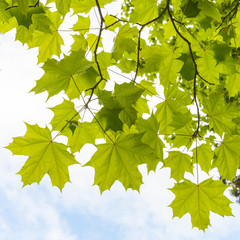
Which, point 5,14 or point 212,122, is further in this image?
point 212,122

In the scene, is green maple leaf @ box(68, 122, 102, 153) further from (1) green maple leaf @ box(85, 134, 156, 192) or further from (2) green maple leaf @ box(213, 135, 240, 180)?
(2) green maple leaf @ box(213, 135, 240, 180)

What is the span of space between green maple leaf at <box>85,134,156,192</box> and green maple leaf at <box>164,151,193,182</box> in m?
0.41

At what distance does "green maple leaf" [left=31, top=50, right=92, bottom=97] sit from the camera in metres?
1.35

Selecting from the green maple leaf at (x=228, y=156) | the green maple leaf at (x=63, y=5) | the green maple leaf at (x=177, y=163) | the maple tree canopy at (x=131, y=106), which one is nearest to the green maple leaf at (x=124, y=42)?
the maple tree canopy at (x=131, y=106)

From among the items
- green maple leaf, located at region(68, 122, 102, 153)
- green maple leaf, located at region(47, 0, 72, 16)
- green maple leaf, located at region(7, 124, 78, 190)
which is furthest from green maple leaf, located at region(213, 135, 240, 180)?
green maple leaf, located at region(47, 0, 72, 16)

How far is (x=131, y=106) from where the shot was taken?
57.7 inches

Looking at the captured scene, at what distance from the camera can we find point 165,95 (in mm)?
2002

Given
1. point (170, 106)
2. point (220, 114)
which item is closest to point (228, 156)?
point (220, 114)

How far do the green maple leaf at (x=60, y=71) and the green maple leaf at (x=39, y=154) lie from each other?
0.80 ft

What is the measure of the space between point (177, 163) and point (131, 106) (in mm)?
669

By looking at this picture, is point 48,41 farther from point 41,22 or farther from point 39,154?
point 39,154

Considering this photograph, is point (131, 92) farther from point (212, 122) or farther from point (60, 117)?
point (212, 122)

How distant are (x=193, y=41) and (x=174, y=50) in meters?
0.21

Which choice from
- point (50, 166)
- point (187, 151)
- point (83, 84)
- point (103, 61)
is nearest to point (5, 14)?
point (83, 84)
